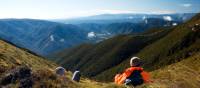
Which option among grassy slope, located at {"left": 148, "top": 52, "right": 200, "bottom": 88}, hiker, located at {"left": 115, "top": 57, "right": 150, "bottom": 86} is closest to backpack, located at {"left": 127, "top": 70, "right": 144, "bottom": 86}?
hiker, located at {"left": 115, "top": 57, "right": 150, "bottom": 86}

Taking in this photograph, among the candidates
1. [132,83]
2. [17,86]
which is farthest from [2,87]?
[132,83]

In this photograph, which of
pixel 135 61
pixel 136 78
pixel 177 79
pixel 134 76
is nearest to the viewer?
pixel 136 78

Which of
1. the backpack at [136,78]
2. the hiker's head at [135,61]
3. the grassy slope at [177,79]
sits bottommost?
the grassy slope at [177,79]

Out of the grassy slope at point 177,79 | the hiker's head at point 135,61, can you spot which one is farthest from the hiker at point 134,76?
the grassy slope at point 177,79

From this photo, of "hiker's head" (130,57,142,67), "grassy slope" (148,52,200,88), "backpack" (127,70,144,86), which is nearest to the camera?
"backpack" (127,70,144,86)

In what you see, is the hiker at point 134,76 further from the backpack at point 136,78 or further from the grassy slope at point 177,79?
the grassy slope at point 177,79

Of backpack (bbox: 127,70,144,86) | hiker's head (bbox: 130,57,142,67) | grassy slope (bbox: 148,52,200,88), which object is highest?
hiker's head (bbox: 130,57,142,67)

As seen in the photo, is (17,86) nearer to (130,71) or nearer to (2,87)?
(2,87)

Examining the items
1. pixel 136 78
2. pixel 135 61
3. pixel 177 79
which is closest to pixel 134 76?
pixel 136 78

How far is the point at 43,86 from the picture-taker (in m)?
19.3

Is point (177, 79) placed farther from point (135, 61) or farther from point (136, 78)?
point (136, 78)

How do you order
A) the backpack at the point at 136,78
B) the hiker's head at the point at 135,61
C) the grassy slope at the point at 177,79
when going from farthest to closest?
the grassy slope at the point at 177,79, the hiker's head at the point at 135,61, the backpack at the point at 136,78

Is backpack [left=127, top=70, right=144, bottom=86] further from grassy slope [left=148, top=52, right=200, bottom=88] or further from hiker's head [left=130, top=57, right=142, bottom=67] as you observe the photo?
grassy slope [left=148, top=52, right=200, bottom=88]

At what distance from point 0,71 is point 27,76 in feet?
11.2
